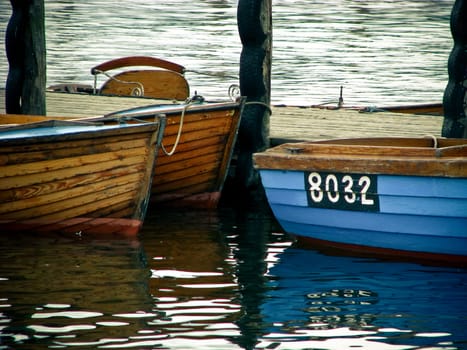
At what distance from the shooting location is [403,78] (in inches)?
1214

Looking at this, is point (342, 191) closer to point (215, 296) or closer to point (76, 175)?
point (215, 296)

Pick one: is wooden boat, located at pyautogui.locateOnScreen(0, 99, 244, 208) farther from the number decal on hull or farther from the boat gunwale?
the number decal on hull

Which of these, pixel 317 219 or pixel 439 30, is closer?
pixel 317 219

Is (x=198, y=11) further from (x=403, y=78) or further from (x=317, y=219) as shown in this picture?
(x=317, y=219)

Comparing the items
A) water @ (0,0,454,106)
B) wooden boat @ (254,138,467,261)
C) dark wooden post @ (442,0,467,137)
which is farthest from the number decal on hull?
water @ (0,0,454,106)

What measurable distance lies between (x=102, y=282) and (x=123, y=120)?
2536 millimetres

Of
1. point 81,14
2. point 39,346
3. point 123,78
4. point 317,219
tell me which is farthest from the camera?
point 81,14

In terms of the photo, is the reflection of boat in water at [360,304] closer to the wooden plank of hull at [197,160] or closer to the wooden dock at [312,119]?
the wooden plank of hull at [197,160]

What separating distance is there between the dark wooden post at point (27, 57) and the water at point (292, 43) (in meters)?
8.52

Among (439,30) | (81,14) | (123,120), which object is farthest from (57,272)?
(81,14)

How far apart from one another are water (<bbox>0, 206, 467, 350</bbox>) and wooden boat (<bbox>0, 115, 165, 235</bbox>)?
247 mm

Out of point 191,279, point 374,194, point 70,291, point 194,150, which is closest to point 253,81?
point 194,150

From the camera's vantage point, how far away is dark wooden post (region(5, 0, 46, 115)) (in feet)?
46.1

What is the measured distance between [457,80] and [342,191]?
9.62 feet
